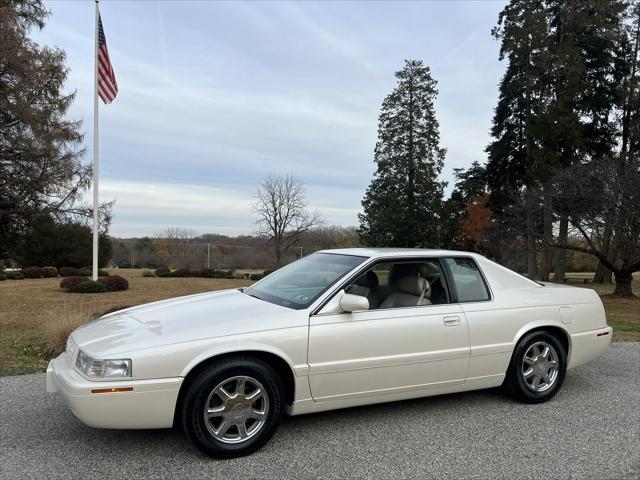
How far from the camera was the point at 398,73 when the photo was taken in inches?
1613

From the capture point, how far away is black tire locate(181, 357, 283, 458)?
3.27 m

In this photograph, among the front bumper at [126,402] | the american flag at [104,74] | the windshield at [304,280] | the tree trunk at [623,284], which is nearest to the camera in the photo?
the front bumper at [126,402]

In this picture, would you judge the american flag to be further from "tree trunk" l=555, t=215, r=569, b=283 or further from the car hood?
"tree trunk" l=555, t=215, r=569, b=283

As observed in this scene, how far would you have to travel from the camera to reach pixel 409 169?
40094 mm

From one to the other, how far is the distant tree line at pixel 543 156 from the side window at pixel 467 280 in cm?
1631

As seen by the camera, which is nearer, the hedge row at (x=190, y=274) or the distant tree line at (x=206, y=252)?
the hedge row at (x=190, y=274)

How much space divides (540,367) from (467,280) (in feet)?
3.56

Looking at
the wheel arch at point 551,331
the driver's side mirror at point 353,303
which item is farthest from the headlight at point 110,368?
the wheel arch at point 551,331

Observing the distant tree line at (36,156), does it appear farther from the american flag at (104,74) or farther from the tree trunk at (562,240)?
the tree trunk at (562,240)

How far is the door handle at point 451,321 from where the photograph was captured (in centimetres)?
414

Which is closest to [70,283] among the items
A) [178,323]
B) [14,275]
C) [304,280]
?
[14,275]

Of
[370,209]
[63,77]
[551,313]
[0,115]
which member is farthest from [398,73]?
[551,313]

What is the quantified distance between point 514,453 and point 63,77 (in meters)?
29.6

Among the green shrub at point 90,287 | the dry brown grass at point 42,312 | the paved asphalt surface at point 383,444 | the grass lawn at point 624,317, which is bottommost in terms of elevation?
the grass lawn at point 624,317
